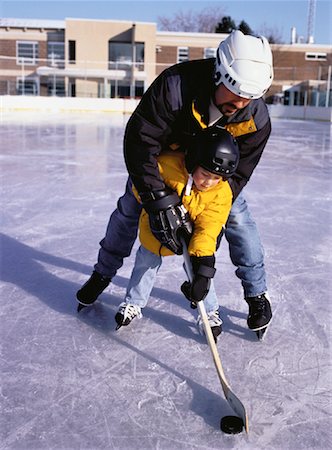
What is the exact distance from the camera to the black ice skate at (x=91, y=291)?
84.5 inches

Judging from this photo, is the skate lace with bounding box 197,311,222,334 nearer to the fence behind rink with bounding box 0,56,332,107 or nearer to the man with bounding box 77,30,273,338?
the man with bounding box 77,30,273,338

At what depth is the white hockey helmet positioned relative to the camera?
1.55 metres

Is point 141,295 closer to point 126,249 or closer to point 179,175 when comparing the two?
point 126,249

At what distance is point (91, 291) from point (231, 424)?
93 centimetres

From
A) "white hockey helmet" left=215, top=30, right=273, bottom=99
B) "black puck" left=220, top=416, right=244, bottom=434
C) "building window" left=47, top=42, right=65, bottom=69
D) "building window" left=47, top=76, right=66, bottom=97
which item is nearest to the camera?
"black puck" left=220, top=416, right=244, bottom=434

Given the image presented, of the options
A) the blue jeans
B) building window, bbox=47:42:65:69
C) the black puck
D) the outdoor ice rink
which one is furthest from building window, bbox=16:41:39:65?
the black puck

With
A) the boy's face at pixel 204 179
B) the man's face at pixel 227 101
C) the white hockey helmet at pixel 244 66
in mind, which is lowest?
the boy's face at pixel 204 179

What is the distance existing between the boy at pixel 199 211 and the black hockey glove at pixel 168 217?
0.01m

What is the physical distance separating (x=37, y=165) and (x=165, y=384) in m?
4.65

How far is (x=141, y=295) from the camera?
2.02 metres

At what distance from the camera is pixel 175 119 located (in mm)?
1694

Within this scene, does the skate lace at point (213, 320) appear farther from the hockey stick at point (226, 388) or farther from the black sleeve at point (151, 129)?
the black sleeve at point (151, 129)

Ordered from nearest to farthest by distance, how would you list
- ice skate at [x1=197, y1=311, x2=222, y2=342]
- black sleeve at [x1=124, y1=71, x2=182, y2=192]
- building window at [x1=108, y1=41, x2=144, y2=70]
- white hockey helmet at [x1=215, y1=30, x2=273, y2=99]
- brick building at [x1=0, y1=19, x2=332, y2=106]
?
white hockey helmet at [x1=215, y1=30, x2=273, y2=99]
black sleeve at [x1=124, y1=71, x2=182, y2=192]
ice skate at [x1=197, y1=311, x2=222, y2=342]
brick building at [x1=0, y1=19, x2=332, y2=106]
building window at [x1=108, y1=41, x2=144, y2=70]

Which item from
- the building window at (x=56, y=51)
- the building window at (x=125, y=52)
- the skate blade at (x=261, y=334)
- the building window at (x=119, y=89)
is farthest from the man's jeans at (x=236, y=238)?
the building window at (x=56, y=51)
